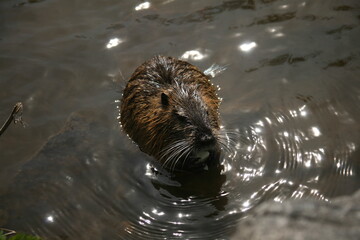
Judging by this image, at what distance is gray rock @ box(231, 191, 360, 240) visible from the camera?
8.66 ft

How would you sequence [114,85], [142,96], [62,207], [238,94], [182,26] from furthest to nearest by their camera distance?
[182,26]
[114,85]
[238,94]
[142,96]
[62,207]

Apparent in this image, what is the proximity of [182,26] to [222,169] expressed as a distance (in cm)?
215

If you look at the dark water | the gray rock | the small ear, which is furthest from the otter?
the gray rock

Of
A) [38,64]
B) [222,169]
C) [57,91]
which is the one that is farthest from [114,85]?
[222,169]

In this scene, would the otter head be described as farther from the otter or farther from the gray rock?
the gray rock

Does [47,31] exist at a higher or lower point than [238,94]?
higher

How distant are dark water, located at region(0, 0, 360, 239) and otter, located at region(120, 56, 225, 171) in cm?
16

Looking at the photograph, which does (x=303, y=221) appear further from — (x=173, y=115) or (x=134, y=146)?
(x=134, y=146)

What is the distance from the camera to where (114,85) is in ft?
16.2

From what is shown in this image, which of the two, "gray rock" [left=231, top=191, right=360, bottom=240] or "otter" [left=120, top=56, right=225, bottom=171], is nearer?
"gray rock" [left=231, top=191, right=360, bottom=240]

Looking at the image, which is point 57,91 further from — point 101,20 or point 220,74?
point 220,74

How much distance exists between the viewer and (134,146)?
169 inches

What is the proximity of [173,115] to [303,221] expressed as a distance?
55.1 inches

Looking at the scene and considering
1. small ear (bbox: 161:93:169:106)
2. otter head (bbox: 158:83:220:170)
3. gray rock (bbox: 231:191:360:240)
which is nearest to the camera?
gray rock (bbox: 231:191:360:240)
